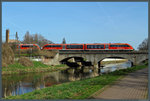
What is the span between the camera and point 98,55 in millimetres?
48344

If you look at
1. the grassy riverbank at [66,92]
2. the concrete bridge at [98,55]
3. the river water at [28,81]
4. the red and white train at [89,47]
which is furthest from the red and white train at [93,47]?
the grassy riverbank at [66,92]

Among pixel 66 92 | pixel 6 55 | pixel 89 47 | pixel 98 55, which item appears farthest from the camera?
pixel 89 47

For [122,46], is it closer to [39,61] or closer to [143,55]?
[143,55]

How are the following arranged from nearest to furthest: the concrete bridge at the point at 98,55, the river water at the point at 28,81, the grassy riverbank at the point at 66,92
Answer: the grassy riverbank at the point at 66,92, the river water at the point at 28,81, the concrete bridge at the point at 98,55

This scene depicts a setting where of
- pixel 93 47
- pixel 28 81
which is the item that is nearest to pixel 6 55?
pixel 28 81

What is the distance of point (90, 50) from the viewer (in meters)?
50.2

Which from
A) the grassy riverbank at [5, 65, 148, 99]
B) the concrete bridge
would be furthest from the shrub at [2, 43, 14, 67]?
the grassy riverbank at [5, 65, 148, 99]

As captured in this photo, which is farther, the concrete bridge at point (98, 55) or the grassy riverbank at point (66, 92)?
the concrete bridge at point (98, 55)

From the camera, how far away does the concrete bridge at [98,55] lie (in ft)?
147

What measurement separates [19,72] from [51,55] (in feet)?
50.7

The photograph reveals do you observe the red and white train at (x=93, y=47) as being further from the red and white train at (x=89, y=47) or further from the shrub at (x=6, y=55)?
the shrub at (x=6, y=55)

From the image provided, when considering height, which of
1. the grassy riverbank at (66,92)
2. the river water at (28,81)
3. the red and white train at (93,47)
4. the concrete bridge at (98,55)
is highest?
the red and white train at (93,47)

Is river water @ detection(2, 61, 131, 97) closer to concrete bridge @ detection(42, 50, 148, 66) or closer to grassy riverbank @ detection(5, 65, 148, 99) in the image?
grassy riverbank @ detection(5, 65, 148, 99)

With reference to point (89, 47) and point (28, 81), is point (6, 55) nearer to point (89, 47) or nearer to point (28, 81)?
point (28, 81)
